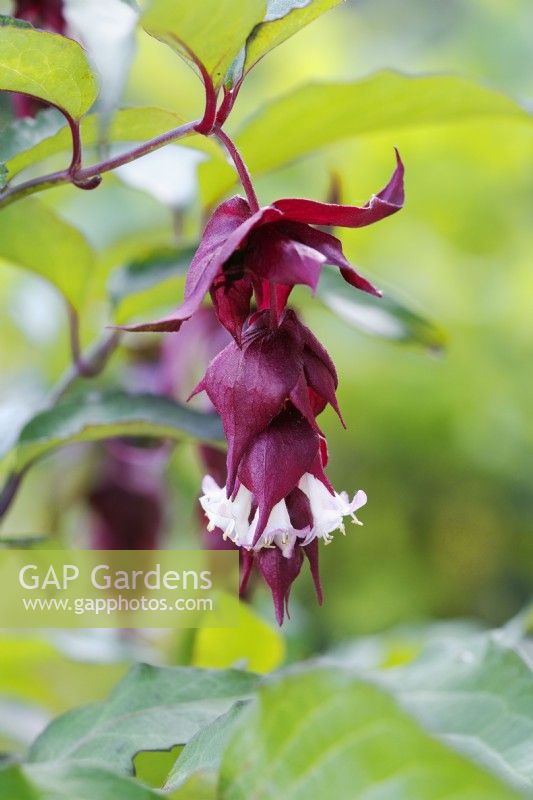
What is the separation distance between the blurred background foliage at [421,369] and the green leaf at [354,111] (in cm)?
62

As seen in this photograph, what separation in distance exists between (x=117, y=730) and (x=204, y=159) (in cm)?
39

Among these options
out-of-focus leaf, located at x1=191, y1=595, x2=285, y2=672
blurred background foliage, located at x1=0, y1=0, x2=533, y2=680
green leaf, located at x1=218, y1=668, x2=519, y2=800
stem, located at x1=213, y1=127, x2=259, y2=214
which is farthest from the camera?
blurred background foliage, located at x1=0, y1=0, x2=533, y2=680

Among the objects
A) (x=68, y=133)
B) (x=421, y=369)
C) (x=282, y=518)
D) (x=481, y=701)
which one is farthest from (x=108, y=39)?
(x=421, y=369)

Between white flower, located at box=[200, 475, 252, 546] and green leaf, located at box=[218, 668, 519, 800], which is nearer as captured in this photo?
green leaf, located at box=[218, 668, 519, 800]

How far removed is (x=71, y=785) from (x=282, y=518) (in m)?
0.13

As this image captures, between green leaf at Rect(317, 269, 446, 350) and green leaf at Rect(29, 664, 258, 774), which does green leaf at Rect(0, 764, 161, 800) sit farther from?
green leaf at Rect(317, 269, 446, 350)

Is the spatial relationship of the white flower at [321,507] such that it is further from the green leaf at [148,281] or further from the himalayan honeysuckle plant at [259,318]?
the green leaf at [148,281]

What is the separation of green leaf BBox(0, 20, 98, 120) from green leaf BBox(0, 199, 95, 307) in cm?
20

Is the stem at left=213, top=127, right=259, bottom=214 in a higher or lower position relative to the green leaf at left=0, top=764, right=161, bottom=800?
higher

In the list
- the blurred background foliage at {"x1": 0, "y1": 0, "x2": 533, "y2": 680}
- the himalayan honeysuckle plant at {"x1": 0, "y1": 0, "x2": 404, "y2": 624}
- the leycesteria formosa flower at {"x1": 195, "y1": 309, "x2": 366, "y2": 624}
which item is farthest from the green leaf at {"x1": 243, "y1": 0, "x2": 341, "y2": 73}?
the blurred background foliage at {"x1": 0, "y1": 0, "x2": 533, "y2": 680}

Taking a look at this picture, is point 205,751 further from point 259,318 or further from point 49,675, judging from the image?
point 49,675

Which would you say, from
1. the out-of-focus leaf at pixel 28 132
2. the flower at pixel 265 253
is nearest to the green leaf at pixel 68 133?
the out-of-focus leaf at pixel 28 132

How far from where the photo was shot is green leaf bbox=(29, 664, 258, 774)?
1.57ft

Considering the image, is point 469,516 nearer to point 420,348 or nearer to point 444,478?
point 444,478
